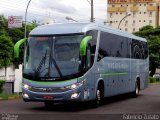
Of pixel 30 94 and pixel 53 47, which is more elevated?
pixel 53 47

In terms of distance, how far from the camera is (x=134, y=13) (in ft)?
558

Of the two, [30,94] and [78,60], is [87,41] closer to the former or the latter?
[78,60]

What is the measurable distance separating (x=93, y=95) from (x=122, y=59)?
4.67 meters

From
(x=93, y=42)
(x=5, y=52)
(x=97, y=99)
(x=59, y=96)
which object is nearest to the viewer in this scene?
(x=59, y=96)

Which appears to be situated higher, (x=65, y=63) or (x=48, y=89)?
(x=65, y=63)

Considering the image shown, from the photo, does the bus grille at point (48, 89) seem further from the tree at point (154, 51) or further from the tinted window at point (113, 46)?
the tree at point (154, 51)

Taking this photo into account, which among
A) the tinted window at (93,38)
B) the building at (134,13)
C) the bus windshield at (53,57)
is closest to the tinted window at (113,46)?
the tinted window at (93,38)

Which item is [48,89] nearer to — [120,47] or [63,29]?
[63,29]

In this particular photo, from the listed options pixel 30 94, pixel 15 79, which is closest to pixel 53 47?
pixel 30 94

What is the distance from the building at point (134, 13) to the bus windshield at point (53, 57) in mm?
147429

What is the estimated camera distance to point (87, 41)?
16875 millimetres

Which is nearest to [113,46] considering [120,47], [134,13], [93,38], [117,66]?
[117,66]

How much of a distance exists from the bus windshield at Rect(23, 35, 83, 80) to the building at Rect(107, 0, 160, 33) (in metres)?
147

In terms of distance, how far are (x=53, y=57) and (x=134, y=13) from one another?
155 metres
